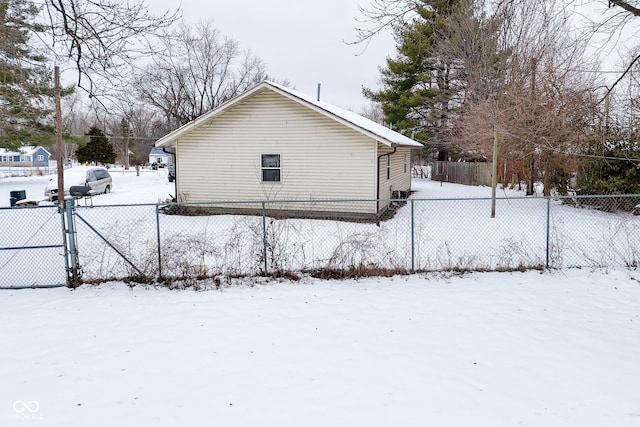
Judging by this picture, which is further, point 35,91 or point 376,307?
point 35,91

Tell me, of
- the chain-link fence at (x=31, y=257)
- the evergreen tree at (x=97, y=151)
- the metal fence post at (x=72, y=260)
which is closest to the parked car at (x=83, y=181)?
the chain-link fence at (x=31, y=257)

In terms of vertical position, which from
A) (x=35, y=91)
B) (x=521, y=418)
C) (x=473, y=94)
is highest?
(x=473, y=94)

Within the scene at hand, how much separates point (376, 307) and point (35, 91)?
290 inches

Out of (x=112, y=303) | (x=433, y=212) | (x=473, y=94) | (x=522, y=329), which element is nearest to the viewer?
(x=522, y=329)

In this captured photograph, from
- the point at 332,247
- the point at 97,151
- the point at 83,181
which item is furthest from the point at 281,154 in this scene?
the point at 97,151

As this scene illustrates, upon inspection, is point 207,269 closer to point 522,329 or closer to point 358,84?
point 522,329

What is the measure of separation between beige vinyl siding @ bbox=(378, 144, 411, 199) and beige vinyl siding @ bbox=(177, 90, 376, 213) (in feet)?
3.86

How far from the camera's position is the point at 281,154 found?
14.5m

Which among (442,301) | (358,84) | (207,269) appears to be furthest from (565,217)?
(358,84)

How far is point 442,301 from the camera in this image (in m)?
6.15

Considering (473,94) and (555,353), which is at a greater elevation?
(473,94)

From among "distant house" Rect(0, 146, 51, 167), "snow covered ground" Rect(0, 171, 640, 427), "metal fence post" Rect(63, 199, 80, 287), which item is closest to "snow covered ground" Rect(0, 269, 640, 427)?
Result: "snow covered ground" Rect(0, 171, 640, 427)

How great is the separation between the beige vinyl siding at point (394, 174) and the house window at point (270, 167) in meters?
3.47

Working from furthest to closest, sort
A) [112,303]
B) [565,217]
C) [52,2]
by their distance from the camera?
[565,217]
[112,303]
[52,2]
